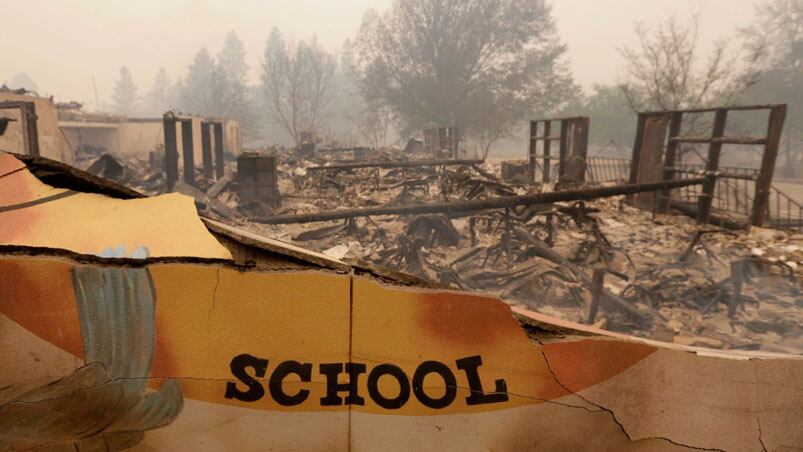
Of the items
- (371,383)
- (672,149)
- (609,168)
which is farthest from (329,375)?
(609,168)

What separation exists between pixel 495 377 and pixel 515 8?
153 feet

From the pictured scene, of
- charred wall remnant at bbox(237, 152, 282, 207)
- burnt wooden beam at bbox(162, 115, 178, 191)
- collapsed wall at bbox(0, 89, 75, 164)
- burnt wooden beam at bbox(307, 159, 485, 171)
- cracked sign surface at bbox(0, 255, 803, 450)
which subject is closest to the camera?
cracked sign surface at bbox(0, 255, 803, 450)

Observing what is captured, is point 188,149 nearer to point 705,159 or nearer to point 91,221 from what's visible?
point 91,221

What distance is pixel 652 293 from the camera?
5.27 m

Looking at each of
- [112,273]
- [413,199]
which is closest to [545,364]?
[112,273]

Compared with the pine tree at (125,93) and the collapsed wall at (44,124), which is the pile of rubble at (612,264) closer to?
the collapsed wall at (44,124)

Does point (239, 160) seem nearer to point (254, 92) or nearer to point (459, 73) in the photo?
point (459, 73)

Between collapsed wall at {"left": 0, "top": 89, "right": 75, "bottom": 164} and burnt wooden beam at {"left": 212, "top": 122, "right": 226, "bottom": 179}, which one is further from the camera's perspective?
burnt wooden beam at {"left": 212, "top": 122, "right": 226, "bottom": 179}

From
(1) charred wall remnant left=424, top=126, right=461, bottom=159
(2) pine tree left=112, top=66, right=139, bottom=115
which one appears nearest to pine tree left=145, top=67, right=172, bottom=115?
(2) pine tree left=112, top=66, right=139, bottom=115

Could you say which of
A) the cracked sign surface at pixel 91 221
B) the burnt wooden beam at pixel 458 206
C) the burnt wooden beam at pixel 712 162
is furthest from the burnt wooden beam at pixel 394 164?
the cracked sign surface at pixel 91 221

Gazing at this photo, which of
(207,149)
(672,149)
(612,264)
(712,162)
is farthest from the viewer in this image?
(207,149)

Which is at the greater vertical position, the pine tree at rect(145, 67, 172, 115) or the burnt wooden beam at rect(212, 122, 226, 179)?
the pine tree at rect(145, 67, 172, 115)

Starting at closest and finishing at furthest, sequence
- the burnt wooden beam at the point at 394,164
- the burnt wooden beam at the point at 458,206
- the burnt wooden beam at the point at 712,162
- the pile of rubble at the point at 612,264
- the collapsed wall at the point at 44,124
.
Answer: the pile of rubble at the point at 612,264 → the burnt wooden beam at the point at 458,206 → the burnt wooden beam at the point at 712,162 → the burnt wooden beam at the point at 394,164 → the collapsed wall at the point at 44,124

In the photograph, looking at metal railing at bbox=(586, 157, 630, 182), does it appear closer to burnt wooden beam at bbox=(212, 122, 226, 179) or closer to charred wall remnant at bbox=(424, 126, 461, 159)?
charred wall remnant at bbox=(424, 126, 461, 159)
